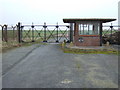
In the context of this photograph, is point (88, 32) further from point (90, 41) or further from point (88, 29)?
point (90, 41)

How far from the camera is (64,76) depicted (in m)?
6.52

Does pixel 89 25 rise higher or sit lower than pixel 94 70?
higher

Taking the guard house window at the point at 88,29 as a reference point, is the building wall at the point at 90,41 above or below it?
below

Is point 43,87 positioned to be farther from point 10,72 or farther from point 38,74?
point 10,72

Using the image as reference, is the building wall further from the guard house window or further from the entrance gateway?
the guard house window

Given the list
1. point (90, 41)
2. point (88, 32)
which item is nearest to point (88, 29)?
point (88, 32)

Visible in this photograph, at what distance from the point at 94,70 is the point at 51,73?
2.62 meters

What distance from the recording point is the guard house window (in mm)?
16625

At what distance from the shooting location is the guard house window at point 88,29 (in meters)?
16.6

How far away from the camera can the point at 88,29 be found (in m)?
16.7

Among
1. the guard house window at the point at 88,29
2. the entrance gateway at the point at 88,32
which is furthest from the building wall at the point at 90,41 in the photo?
the guard house window at the point at 88,29

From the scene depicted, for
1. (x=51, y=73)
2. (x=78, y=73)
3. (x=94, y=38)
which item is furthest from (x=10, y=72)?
(x=94, y=38)

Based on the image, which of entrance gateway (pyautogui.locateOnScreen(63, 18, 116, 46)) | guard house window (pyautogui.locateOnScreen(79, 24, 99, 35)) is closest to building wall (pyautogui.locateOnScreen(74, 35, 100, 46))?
entrance gateway (pyautogui.locateOnScreen(63, 18, 116, 46))

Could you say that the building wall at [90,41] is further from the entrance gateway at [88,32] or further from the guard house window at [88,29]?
the guard house window at [88,29]
